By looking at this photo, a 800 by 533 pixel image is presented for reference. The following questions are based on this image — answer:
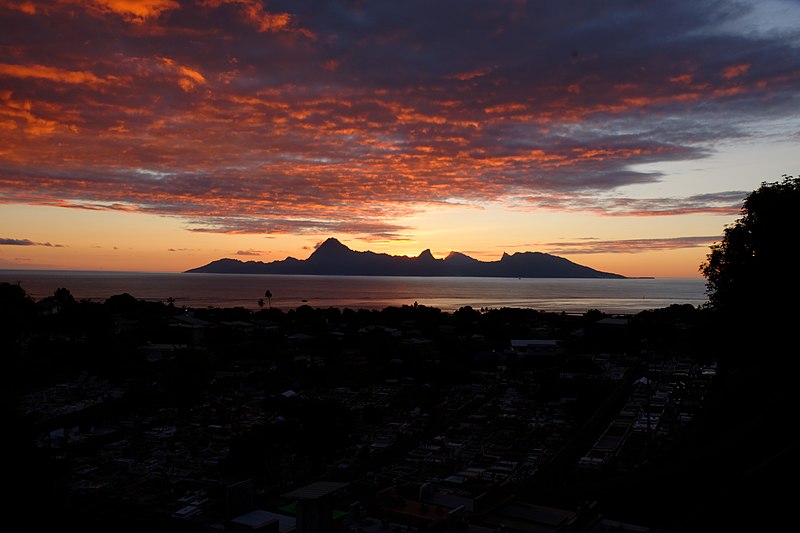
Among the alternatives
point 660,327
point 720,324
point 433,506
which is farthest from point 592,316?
point 433,506

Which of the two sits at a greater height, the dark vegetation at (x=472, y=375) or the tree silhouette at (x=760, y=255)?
the tree silhouette at (x=760, y=255)

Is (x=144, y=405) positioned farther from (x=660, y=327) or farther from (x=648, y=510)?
(x=660, y=327)

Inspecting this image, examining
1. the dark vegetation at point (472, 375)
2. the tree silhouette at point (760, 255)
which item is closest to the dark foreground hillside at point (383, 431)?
the dark vegetation at point (472, 375)

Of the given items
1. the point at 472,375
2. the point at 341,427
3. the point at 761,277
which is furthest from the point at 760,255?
the point at 472,375

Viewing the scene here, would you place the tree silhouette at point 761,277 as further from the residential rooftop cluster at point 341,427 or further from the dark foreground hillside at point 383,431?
the residential rooftop cluster at point 341,427

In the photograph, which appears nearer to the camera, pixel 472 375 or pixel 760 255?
pixel 760 255

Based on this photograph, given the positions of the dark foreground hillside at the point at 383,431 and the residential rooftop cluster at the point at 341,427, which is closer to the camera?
the dark foreground hillside at the point at 383,431

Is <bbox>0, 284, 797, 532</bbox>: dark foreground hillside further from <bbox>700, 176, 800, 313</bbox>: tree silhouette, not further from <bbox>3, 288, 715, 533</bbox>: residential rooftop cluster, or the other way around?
<bbox>700, 176, 800, 313</bbox>: tree silhouette

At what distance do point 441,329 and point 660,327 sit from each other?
18471 mm

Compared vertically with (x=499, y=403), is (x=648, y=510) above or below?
above

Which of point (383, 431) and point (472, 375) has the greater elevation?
point (472, 375)

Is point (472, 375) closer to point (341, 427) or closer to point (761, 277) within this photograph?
point (341, 427)

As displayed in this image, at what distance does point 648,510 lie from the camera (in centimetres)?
910

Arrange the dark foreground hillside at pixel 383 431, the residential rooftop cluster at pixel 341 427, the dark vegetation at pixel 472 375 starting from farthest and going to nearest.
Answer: the residential rooftop cluster at pixel 341 427, the dark foreground hillside at pixel 383 431, the dark vegetation at pixel 472 375
